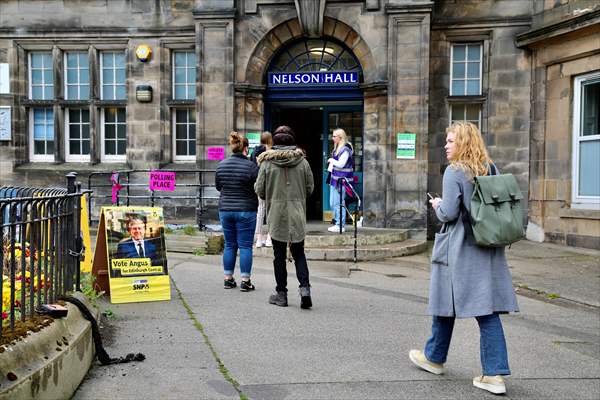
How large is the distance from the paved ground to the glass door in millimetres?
5888

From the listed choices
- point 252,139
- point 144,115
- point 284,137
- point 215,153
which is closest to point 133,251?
point 284,137

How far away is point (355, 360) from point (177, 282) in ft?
12.3

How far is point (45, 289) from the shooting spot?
440 centimetres

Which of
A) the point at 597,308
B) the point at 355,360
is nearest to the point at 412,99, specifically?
the point at 597,308

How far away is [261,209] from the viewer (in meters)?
10.2

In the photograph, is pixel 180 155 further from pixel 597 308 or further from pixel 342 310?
pixel 597 308

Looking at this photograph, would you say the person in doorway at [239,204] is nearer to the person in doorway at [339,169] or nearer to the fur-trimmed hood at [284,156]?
the fur-trimmed hood at [284,156]

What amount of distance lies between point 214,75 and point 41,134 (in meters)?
4.97

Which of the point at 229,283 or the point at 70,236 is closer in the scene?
the point at 70,236

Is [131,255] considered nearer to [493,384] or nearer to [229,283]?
[229,283]

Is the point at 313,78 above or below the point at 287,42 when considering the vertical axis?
below

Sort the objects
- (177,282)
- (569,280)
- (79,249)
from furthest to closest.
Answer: (569,280)
(177,282)
(79,249)

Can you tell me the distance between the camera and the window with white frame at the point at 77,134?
49.8ft

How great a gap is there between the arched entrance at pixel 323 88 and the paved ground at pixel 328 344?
20.1 feet
